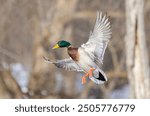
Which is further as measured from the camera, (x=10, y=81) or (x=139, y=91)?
(x=10, y=81)

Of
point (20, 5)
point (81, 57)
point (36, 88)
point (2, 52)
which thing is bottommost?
point (36, 88)

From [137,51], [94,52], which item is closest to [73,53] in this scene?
[94,52]

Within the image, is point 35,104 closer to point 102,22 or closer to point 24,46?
point 102,22

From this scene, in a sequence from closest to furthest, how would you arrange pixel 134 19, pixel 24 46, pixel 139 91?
pixel 134 19 < pixel 139 91 < pixel 24 46

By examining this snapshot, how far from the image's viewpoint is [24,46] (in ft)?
21.2

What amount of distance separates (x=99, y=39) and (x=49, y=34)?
4.06 m

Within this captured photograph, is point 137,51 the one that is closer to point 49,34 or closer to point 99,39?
point 99,39

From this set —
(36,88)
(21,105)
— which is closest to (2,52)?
(36,88)

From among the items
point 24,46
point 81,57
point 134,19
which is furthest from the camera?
point 24,46

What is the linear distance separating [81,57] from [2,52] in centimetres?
408

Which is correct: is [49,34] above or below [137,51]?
below

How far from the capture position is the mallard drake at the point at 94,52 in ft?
4.91

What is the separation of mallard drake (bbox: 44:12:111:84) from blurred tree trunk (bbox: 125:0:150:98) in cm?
136

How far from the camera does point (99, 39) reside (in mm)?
1549
